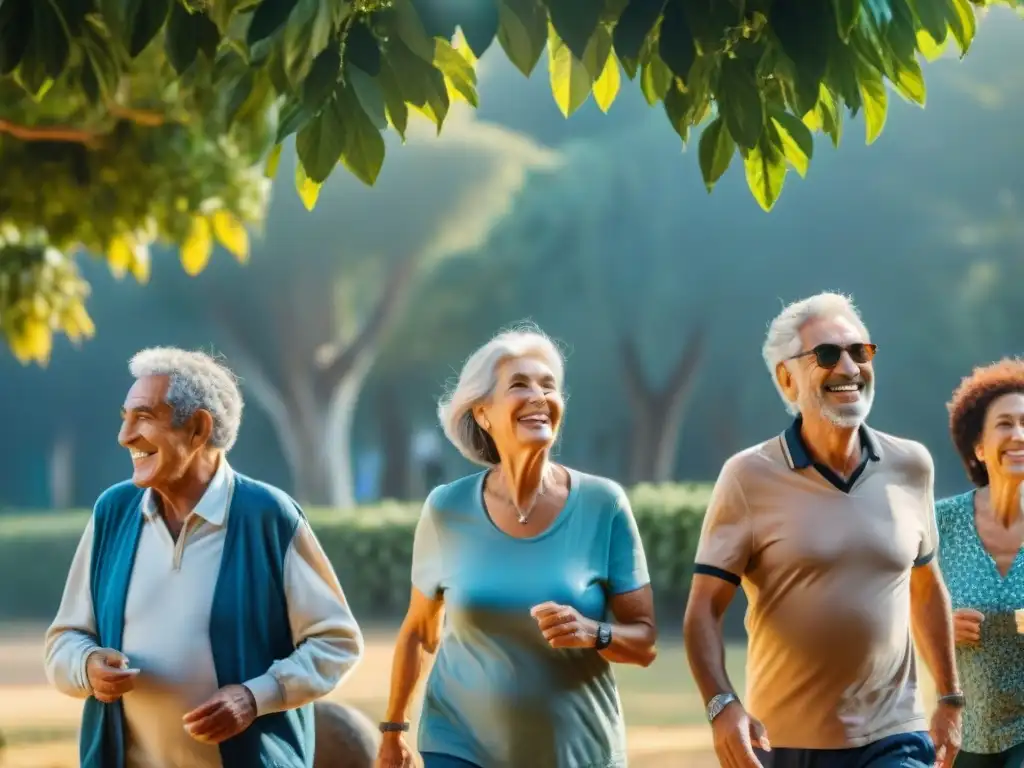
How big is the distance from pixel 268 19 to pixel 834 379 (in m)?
2.10

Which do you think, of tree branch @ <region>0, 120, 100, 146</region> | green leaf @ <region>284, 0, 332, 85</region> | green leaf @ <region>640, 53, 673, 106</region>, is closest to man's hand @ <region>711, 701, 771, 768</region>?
green leaf @ <region>640, 53, 673, 106</region>

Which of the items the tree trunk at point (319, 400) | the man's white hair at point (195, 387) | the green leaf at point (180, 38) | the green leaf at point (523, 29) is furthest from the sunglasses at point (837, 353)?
the tree trunk at point (319, 400)

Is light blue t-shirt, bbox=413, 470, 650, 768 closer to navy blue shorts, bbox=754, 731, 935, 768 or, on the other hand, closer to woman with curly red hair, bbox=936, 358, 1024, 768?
navy blue shorts, bbox=754, 731, 935, 768

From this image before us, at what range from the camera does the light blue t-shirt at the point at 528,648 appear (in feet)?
15.7

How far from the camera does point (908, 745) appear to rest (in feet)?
15.9

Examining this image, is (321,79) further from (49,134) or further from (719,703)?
(49,134)

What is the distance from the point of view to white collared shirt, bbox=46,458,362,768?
4789 mm

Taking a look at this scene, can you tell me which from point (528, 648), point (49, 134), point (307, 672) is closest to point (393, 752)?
point (307, 672)

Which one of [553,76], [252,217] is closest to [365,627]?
[252,217]

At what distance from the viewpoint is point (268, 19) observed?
3.61 metres

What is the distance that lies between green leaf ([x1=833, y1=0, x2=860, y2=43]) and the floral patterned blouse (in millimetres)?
2339

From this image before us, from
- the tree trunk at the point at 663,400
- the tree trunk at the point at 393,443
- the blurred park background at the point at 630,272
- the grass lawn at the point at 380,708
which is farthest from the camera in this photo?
the tree trunk at the point at 393,443

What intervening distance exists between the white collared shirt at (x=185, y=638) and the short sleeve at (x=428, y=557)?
25 cm

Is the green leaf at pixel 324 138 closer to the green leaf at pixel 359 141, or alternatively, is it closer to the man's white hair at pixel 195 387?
the green leaf at pixel 359 141
